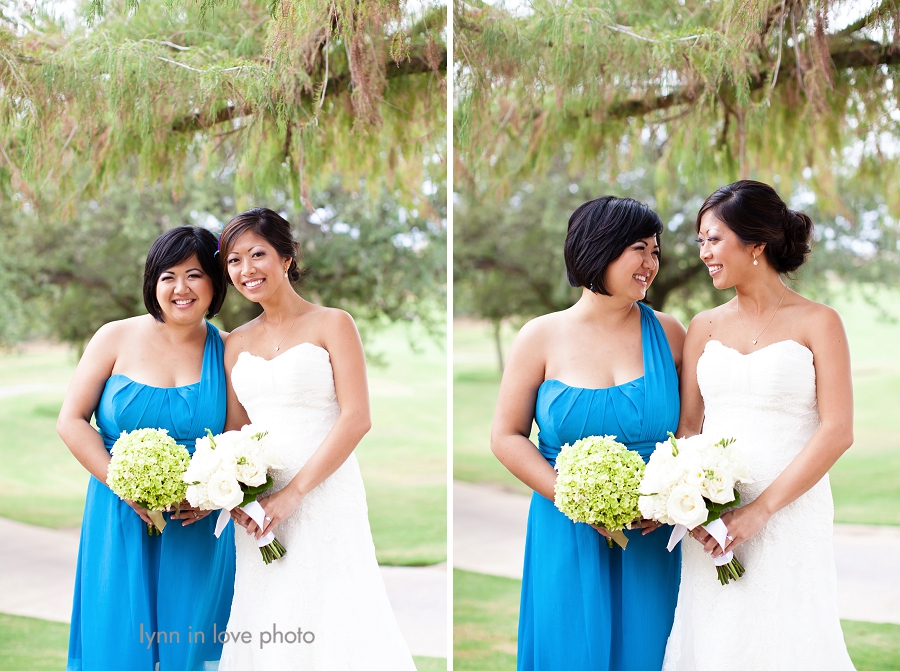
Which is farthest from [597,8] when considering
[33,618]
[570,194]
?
[570,194]

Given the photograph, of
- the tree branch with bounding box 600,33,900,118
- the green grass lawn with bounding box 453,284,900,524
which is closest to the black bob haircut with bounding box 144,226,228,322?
the tree branch with bounding box 600,33,900,118

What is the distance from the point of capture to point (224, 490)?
282cm

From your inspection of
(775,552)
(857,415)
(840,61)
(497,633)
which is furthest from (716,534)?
(857,415)

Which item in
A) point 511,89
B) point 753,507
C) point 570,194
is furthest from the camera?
point 570,194

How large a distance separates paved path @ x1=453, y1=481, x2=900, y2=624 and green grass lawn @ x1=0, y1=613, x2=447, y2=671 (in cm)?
261

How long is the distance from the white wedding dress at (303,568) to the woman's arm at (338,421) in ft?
0.22

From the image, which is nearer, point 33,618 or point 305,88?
point 305,88

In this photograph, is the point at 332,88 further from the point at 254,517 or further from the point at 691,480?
the point at 691,480

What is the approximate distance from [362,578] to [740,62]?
2.83 meters

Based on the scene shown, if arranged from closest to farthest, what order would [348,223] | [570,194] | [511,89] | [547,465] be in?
[547,465]
[511,89]
[348,223]
[570,194]

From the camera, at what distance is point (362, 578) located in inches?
127

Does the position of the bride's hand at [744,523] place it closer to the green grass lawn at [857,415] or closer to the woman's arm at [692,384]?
the woman's arm at [692,384]

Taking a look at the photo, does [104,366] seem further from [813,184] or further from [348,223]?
[348,223]

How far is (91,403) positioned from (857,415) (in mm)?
10688
